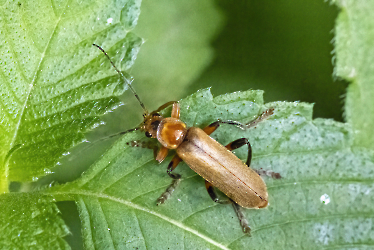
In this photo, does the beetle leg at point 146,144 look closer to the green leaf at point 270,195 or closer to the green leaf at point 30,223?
the green leaf at point 270,195

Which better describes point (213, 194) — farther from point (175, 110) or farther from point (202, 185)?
point (175, 110)

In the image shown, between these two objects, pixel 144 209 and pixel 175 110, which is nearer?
pixel 144 209

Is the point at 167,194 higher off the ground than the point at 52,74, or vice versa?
the point at 52,74

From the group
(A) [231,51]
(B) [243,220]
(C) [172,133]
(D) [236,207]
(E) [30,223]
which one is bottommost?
(B) [243,220]

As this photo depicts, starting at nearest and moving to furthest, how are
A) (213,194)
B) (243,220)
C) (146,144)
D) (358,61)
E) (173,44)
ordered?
1. (358,61)
2. (243,220)
3. (213,194)
4. (146,144)
5. (173,44)

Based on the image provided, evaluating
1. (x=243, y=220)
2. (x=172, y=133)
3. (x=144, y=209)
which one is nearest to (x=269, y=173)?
(x=243, y=220)

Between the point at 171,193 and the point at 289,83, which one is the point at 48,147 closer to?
the point at 171,193

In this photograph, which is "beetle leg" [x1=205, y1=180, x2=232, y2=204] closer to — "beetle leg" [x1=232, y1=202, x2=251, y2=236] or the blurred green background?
"beetle leg" [x1=232, y1=202, x2=251, y2=236]

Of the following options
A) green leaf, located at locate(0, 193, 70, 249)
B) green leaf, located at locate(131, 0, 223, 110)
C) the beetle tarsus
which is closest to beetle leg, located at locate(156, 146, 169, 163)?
the beetle tarsus
